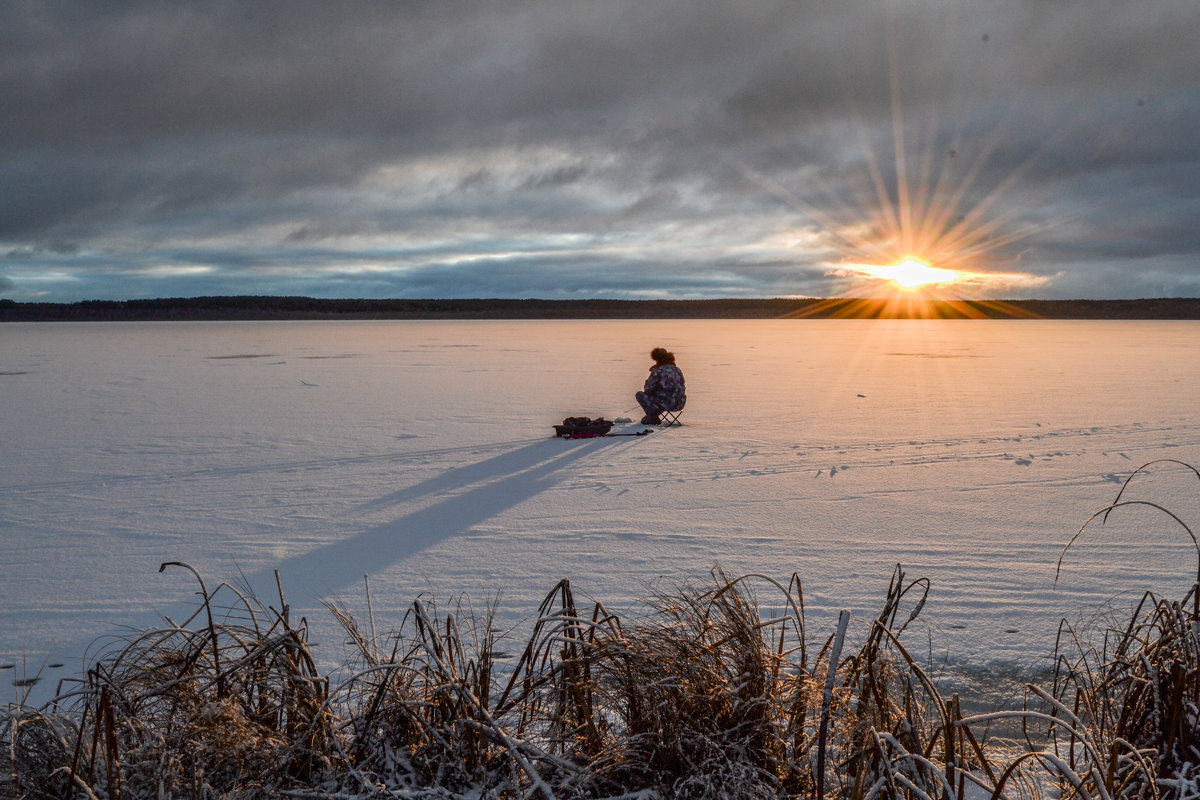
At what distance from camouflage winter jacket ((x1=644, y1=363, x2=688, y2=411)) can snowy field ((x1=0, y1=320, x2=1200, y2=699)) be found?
58 cm

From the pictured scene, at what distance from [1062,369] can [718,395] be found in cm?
915

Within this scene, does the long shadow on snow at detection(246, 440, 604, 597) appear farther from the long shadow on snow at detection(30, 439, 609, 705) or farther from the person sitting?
the person sitting

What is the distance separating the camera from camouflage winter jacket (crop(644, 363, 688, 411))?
10.5 metres

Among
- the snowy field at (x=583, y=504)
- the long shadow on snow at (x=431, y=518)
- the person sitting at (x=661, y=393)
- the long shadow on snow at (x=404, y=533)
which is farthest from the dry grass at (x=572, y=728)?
the person sitting at (x=661, y=393)

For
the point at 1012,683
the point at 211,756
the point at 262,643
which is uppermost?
the point at 262,643

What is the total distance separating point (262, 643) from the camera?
2377 millimetres

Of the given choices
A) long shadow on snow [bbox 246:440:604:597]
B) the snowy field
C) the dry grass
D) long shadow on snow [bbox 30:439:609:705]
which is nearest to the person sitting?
the snowy field

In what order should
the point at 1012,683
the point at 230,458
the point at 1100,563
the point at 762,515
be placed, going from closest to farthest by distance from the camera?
the point at 1012,683 < the point at 1100,563 < the point at 762,515 < the point at 230,458

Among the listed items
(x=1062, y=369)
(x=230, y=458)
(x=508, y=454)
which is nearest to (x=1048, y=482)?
(x=508, y=454)

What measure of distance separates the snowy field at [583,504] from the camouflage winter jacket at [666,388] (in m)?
0.58

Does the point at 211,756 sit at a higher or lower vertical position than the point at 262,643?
lower

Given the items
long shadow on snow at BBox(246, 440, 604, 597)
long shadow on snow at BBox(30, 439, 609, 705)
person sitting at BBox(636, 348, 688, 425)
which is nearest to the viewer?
long shadow on snow at BBox(30, 439, 609, 705)

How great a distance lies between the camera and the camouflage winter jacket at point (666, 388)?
10.5 meters

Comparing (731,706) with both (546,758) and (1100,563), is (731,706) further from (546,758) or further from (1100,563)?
(1100,563)
